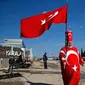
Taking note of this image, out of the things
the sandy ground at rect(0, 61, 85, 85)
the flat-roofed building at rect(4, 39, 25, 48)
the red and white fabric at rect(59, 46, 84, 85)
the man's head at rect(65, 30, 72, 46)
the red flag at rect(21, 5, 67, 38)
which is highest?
the flat-roofed building at rect(4, 39, 25, 48)

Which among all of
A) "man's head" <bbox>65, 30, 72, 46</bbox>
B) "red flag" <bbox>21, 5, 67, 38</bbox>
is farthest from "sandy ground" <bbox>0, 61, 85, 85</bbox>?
"man's head" <bbox>65, 30, 72, 46</bbox>

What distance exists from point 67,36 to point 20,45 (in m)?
28.5

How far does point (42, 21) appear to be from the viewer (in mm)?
10938

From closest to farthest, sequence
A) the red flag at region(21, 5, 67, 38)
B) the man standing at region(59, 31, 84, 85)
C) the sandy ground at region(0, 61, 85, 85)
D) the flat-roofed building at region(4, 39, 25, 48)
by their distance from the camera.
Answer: the man standing at region(59, 31, 84, 85) → the red flag at region(21, 5, 67, 38) → the sandy ground at region(0, 61, 85, 85) → the flat-roofed building at region(4, 39, 25, 48)

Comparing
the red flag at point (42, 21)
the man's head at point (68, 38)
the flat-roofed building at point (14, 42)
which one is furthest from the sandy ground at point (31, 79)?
the flat-roofed building at point (14, 42)

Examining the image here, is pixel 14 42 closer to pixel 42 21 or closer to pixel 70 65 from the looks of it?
pixel 42 21

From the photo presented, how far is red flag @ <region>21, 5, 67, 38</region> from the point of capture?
424 inches

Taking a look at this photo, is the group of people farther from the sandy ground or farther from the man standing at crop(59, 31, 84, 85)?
the sandy ground

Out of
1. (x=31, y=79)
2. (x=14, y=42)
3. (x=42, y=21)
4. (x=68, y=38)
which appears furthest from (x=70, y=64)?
(x=14, y=42)

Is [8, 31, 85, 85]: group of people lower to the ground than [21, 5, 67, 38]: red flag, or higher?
lower

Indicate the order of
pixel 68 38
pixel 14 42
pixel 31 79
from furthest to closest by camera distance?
pixel 14 42 → pixel 31 79 → pixel 68 38

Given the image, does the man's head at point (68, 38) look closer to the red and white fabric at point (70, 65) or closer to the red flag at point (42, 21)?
the red and white fabric at point (70, 65)

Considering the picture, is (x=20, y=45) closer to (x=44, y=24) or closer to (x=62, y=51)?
(x=44, y=24)

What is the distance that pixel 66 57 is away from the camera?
820 cm
